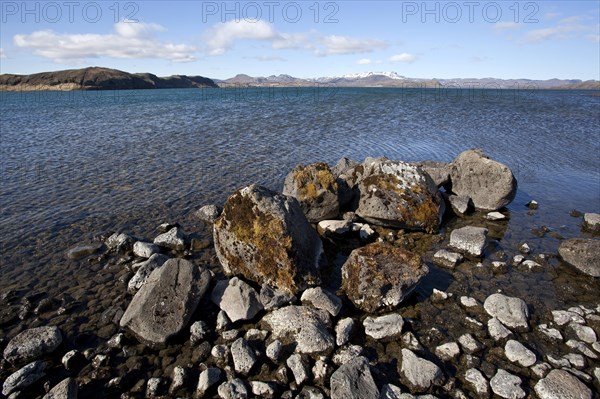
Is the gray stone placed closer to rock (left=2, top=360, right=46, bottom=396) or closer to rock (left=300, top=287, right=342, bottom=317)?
rock (left=300, top=287, right=342, bottom=317)

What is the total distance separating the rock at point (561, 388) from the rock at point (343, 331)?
3800 millimetres

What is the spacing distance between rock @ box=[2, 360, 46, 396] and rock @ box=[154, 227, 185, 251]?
18.3ft

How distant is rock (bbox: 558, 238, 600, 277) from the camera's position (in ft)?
36.3

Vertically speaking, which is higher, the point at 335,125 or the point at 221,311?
the point at 335,125

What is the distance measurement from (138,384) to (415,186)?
11.6 metres

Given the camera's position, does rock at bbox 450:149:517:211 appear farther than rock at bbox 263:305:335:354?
Yes

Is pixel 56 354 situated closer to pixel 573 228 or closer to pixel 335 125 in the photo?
pixel 573 228

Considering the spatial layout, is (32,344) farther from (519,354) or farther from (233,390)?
(519,354)

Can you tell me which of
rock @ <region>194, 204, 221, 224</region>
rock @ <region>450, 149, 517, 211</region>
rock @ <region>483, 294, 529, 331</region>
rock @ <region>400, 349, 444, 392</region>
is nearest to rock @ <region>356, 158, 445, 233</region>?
rock @ <region>450, 149, 517, 211</region>

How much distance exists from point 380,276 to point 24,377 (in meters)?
8.22

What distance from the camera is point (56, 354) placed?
801 cm

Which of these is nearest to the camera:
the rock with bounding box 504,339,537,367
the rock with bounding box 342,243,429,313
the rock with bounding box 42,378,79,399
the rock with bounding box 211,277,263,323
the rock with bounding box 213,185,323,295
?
the rock with bounding box 42,378,79,399

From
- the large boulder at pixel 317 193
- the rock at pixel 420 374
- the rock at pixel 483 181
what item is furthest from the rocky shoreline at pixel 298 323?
the rock at pixel 483 181

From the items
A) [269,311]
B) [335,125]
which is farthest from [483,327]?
[335,125]
